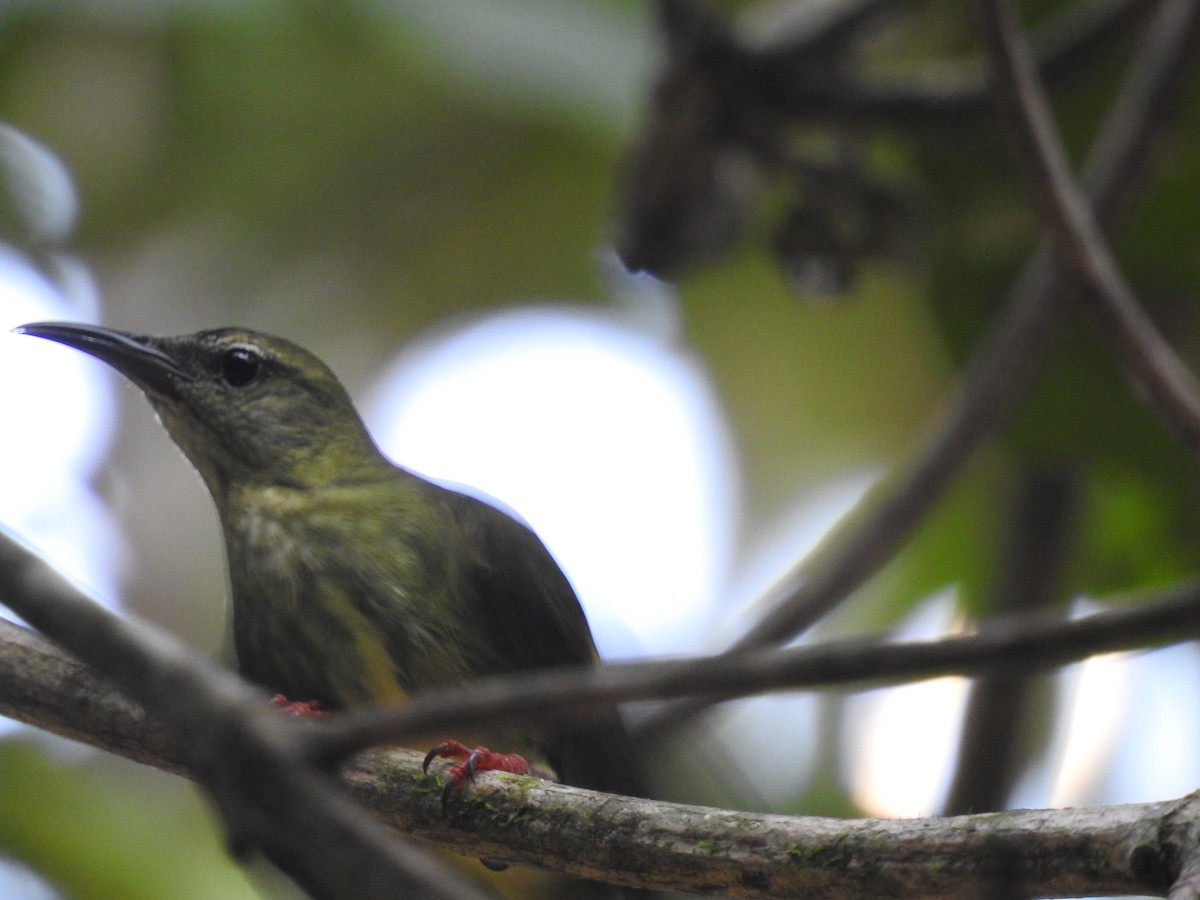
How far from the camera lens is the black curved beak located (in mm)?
4105

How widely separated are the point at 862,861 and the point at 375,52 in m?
5.26

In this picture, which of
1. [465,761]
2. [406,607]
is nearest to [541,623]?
[406,607]

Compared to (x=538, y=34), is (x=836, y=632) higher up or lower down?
lower down

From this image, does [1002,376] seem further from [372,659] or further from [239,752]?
[239,752]

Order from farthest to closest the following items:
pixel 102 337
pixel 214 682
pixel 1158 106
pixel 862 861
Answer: pixel 1158 106, pixel 102 337, pixel 862 861, pixel 214 682

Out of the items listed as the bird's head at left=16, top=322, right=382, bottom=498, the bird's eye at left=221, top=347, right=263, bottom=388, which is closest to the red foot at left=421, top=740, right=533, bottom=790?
the bird's head at left=16, top=322, right=382, bottom=498

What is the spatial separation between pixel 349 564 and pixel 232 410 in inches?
33.4

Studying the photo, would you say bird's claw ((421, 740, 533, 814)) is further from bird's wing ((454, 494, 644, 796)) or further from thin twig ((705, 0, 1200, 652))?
thin twig ((705, 0, 1200, 652))

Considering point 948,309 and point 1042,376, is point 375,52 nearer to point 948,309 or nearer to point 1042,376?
point 948,309

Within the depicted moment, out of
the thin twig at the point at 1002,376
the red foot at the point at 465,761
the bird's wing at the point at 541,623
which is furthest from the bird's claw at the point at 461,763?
the thin twig at the point at 1002,376

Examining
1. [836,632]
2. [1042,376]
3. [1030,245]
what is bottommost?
[836,632]

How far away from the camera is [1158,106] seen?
4496mm

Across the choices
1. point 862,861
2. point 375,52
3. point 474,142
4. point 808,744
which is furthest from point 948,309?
point 862,861

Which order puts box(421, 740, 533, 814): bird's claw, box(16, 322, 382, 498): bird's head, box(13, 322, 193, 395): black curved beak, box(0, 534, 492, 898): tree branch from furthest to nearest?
box(16, 322, 382, 498): bird's head, box(13, 322, 193, 395): black curved beak, box(421, 740, 533, 814): bird's claw, box(0, 534, 492, 898): tree branch
